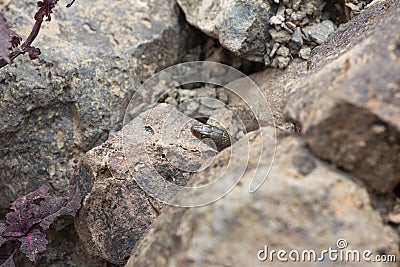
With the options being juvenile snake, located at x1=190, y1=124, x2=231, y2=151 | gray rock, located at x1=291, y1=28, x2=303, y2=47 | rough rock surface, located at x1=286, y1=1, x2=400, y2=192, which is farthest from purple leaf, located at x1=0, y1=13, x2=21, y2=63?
gray rock, located at x1=291, y1=28, x2=303, y2=47

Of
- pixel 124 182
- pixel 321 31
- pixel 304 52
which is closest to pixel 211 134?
pixel 124 182

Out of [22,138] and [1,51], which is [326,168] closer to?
[1,51]

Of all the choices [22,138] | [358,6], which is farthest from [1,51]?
[358,6]

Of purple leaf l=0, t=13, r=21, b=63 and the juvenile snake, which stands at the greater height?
purple leaf l=0, t=13, r=21, b=63

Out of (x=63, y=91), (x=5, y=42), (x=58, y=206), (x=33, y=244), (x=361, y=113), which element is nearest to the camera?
(x=361, y=113)

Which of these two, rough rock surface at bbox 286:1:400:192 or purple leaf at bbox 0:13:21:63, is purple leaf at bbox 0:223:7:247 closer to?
purple leaf at bbox 0:13:21:63

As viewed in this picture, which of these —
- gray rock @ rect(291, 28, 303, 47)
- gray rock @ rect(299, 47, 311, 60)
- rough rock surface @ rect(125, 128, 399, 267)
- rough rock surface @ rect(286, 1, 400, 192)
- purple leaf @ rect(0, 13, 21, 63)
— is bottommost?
gray rock @ rect(299, 47, 311, 60)

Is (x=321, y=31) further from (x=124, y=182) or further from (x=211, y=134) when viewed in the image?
(x=124, y=182)
